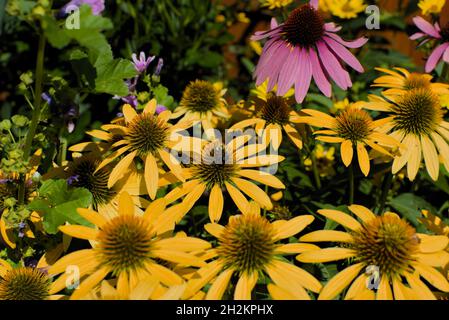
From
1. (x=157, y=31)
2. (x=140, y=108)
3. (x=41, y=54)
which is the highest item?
(x=157, y=31)

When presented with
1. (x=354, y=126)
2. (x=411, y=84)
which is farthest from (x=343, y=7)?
(x=354, y=126)

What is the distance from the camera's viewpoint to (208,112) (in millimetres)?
1487

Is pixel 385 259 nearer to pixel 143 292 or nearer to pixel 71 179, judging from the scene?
pixel 143 292

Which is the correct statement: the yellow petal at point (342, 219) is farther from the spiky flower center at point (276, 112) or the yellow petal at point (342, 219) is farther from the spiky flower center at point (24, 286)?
the spiky flower center at point (24, 286)

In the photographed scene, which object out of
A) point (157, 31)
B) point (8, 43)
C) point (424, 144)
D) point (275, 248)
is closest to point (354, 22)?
point (157, 31)

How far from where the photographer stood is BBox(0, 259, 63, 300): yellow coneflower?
97 cm

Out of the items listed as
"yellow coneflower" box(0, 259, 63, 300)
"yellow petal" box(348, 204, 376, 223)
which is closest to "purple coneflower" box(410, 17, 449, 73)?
"yellow petal" box(348, 204, 376, 223)

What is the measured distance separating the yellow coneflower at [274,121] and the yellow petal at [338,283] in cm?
39

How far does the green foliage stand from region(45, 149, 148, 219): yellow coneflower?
0.31ft

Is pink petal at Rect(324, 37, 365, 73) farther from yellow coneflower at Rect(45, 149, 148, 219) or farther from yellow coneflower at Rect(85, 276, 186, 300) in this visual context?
yellow coneflower at Rect(85, 276, 186, 300)

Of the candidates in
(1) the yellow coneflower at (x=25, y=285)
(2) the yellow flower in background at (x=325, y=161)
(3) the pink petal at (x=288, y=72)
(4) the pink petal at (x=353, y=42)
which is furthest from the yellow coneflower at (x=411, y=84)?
(1) the yellow coneflower at (x=25, y=285)

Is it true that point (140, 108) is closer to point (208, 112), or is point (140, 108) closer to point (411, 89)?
point (208, 112)
